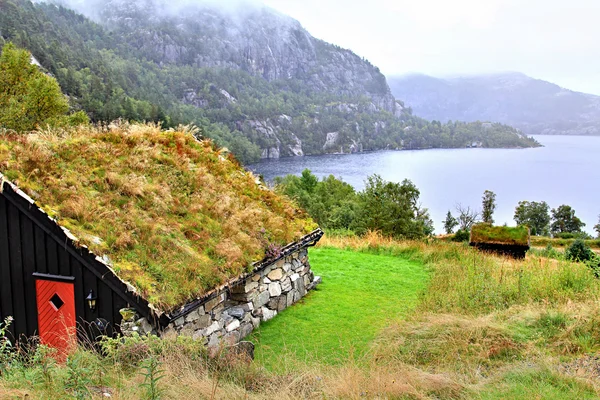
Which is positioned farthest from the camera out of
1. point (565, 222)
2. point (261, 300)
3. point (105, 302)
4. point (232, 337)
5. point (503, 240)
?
point (565, 222)

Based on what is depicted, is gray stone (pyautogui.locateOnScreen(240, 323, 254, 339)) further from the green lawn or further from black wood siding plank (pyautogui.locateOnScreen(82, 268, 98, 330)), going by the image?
black wood siding plank (pyautogui.locateOnScreen(82, 268, 98, 330))

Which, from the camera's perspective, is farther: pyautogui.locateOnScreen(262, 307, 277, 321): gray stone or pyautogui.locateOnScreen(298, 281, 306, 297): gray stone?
pyautogui.locateOnScreen(298, 281, 306, 297): gray stone

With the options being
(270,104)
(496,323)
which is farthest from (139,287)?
(270,104)

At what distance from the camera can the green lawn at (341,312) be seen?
759cm

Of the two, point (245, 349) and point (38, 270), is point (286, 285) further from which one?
point (38, 270)

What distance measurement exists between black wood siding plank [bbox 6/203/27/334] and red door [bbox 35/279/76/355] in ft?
0.98

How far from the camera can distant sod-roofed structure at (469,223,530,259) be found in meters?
18.6

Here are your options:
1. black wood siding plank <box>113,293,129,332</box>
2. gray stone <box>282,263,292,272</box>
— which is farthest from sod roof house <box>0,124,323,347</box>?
gray stone <box>282,263,292,272</box>

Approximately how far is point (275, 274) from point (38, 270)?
4392 mm

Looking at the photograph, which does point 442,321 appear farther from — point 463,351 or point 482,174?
point 482,174

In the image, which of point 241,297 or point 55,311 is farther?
point 241,297

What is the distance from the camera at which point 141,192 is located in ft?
26.6

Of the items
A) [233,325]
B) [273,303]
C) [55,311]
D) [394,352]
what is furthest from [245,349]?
[55,311]

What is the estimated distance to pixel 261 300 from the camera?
902 centimetres
